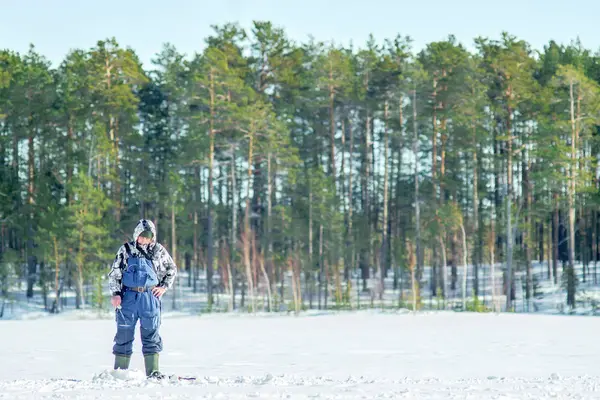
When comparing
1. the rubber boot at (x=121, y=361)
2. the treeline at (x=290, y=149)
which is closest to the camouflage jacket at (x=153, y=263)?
the rubber boot at (x=121, y=361)

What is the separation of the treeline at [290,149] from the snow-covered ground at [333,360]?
33.9 ft

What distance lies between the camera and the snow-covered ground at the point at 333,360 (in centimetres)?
796

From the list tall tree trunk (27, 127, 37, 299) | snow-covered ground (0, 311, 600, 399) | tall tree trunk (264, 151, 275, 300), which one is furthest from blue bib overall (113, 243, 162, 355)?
tall tree trunk (27, 127, 37, 299)

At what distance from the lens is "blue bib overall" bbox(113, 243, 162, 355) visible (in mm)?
9008

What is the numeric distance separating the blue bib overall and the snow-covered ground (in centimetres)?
53

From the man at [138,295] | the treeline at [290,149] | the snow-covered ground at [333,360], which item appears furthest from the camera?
the treeline at [290,149]

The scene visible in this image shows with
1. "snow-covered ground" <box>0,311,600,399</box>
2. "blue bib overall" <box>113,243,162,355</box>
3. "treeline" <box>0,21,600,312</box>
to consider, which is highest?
"treeline" <box>0,21,600,312</box>

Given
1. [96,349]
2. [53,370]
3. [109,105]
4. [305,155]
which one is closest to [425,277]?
[305,155]

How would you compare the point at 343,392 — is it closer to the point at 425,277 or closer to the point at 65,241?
the point at 65,241

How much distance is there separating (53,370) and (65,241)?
2441 cm

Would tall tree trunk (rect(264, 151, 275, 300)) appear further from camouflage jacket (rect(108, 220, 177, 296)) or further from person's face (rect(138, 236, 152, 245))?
person's face (rect(138, 236, 152, 245))

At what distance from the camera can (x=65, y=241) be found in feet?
116

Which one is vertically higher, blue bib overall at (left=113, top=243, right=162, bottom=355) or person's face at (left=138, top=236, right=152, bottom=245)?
person's face at (left=138, top=236, right=152, bottom=245)

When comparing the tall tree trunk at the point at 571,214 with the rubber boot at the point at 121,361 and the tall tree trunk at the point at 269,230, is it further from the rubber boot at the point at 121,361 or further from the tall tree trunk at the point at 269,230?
the rubber boot at the point at 121,361
